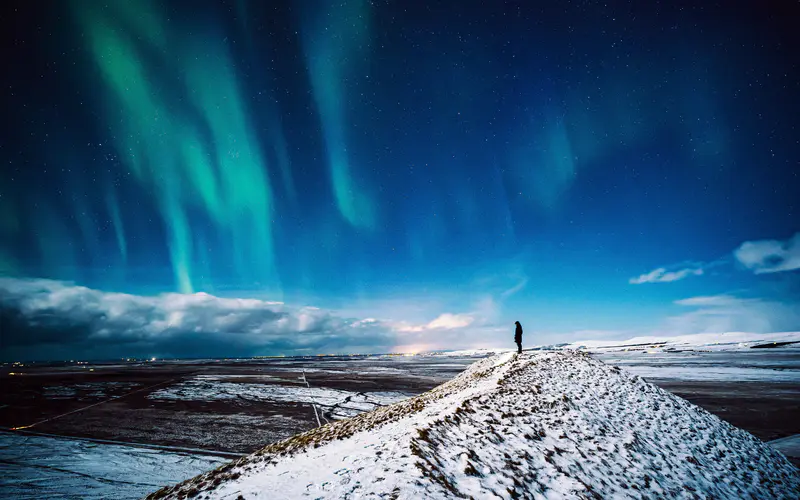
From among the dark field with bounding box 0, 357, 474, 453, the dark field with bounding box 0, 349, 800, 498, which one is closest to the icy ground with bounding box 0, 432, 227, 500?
the dark field with bounding box 0, 349, 800, 498

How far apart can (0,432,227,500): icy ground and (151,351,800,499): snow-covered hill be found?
5.03m

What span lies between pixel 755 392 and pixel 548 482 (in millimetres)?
23319

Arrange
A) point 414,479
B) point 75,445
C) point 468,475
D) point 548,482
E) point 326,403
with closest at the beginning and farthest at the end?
point 414,479
point 468,475
point 548,482
point 75,445
point 326,403

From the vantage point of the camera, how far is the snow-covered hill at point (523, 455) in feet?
11.1

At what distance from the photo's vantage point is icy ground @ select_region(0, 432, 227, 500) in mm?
7402

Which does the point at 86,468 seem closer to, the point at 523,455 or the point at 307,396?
the point at 523,455

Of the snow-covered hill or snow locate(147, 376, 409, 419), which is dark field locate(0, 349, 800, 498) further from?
the snow-covered hill

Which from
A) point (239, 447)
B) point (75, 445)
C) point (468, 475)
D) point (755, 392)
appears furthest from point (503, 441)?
point (755, 392)

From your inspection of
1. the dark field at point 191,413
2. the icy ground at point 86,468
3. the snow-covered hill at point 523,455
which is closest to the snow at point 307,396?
the dark field at point 191,413

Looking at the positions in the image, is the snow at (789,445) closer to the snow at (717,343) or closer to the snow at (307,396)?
the snow at (307,396)

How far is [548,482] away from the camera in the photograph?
371 centimetres

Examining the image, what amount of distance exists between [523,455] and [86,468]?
34.9ft

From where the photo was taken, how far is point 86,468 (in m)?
8.80

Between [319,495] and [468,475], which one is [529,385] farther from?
[319,495]
